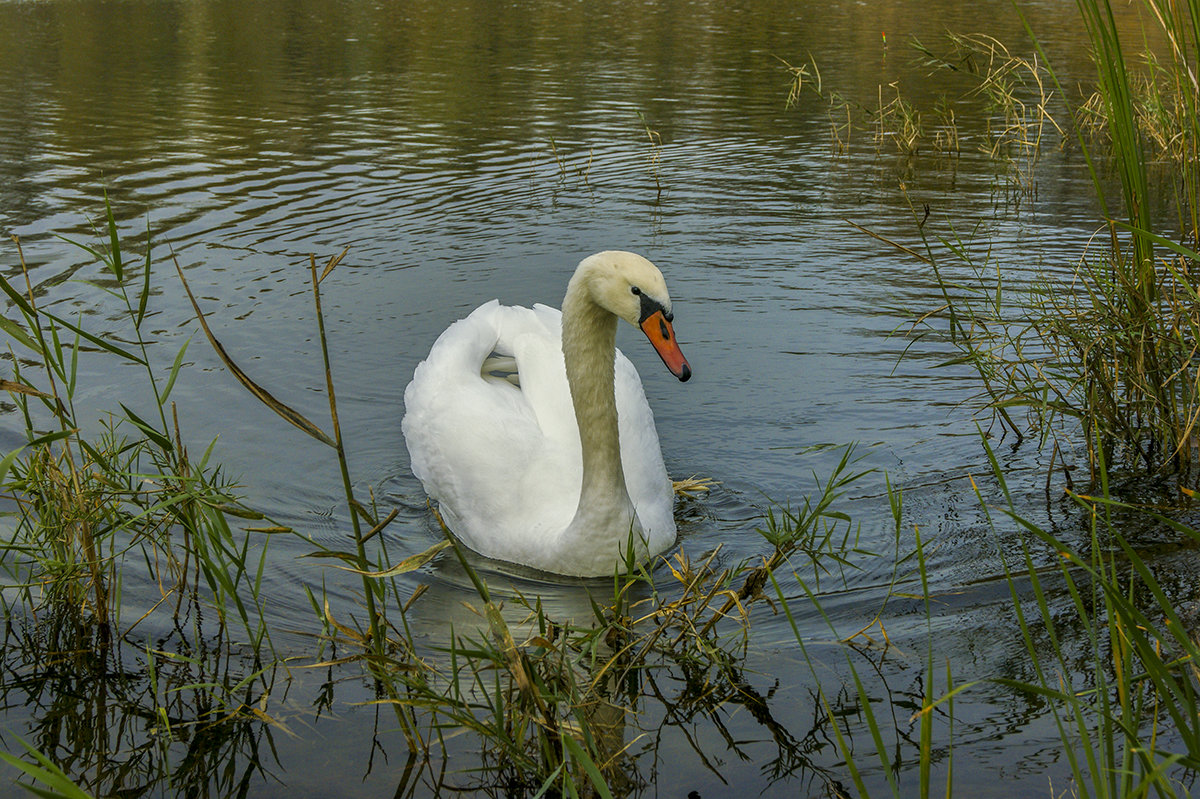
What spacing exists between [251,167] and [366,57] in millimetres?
9010

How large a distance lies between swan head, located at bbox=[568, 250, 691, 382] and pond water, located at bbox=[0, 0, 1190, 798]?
0.82 metres

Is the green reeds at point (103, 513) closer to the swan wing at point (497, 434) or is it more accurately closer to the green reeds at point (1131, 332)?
the swan wing at point (497, 434)

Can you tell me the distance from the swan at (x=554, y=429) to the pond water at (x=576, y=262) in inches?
7.9

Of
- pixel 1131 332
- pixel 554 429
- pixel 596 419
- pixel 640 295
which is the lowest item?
pixel 554 429

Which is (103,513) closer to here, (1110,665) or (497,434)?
(497,434)

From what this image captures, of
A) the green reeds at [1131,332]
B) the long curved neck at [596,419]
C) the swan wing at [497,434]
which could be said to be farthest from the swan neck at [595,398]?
the green reeds at [1131,332]

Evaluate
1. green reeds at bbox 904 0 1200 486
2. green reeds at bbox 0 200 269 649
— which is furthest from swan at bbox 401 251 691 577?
green reeds at bbox 904 0 1200 486

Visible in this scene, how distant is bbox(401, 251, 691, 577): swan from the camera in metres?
4.01

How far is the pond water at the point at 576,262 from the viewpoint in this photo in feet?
11.4

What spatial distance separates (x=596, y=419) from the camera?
416 centimetres

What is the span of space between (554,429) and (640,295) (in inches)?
46.5

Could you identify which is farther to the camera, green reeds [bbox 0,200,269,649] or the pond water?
the pond water

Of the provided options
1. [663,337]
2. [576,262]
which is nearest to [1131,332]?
[663,337]

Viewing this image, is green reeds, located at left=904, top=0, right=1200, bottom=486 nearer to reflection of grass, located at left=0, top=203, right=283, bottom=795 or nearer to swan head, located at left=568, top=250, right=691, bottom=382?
swan head, located at left=568, top=250, right=691, bottom=382
